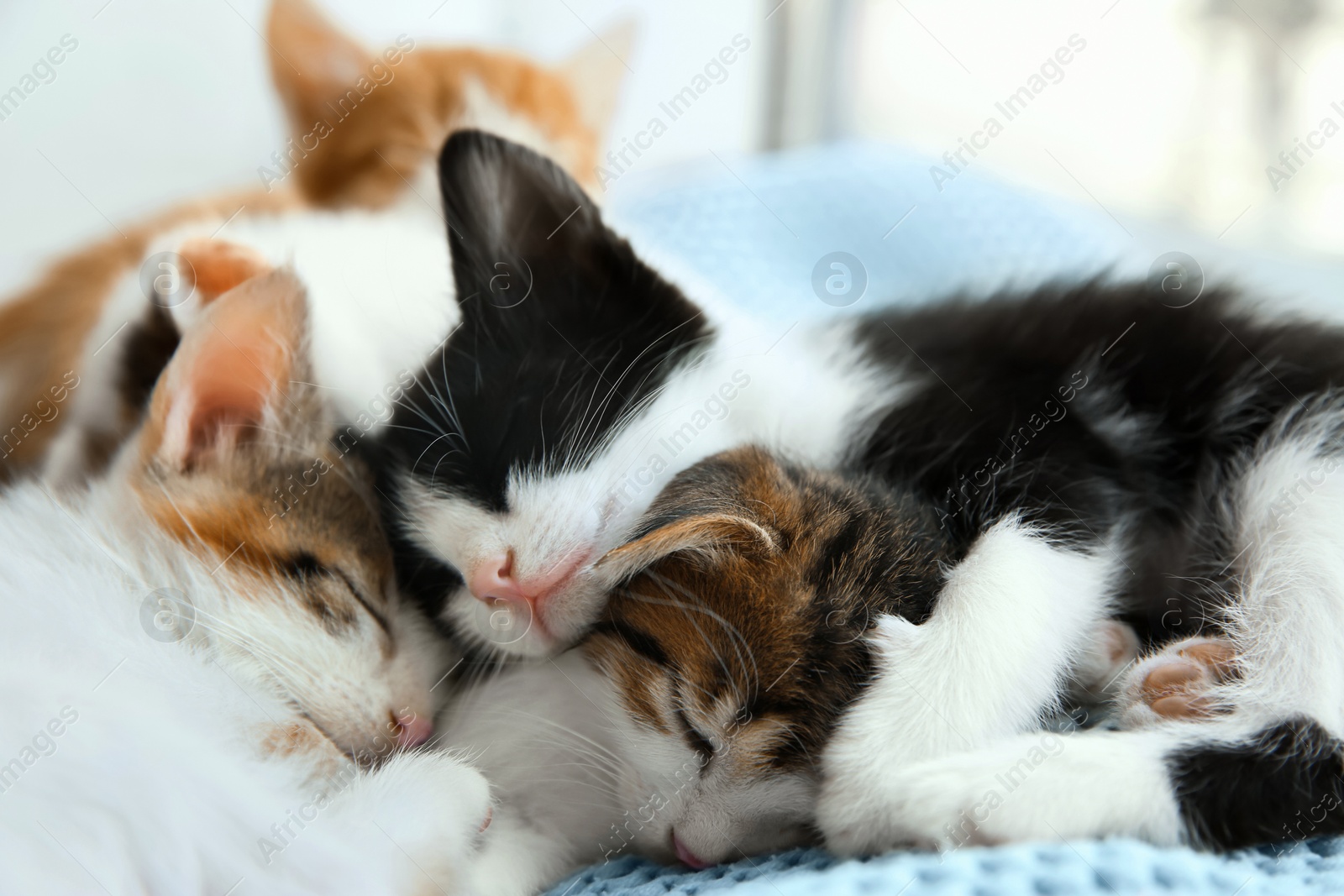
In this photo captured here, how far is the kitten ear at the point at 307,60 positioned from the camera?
171 centimetres

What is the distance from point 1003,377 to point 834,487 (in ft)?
1.18

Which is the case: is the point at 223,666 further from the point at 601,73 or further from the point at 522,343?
the point at 601,73

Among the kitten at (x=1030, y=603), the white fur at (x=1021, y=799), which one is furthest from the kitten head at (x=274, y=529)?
the white fur at (x=1021, y=799)

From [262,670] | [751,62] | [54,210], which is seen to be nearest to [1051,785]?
[262,670]

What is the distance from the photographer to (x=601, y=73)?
193 centimetres

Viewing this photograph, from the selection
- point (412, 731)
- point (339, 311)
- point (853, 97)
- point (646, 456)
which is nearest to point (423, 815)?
point (412, 731)

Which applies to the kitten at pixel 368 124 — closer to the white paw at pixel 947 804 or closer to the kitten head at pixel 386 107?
the kitten head at pixel 386 107

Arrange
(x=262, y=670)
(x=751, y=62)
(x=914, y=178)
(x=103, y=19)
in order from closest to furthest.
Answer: (x=262, y=670) → (x=103, y=19) → (x=914, y=178) → (x=751, y=62)

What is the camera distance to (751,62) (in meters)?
2.79

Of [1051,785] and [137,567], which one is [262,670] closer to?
[137,567]

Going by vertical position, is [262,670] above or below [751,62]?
below

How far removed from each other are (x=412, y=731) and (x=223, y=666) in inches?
7.5

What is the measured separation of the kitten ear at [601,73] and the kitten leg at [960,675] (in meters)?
1.34

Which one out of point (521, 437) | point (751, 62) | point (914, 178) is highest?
point (751, 62)
